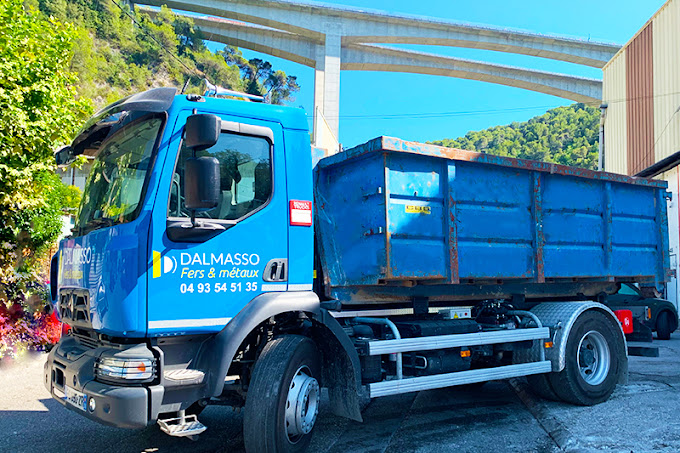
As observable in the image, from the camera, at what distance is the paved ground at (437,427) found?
4.66 meters

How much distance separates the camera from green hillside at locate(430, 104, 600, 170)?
168 ft

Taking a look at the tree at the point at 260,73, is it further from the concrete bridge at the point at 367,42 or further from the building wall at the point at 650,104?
the building wall at the point at 650,104

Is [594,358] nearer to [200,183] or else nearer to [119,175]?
[200,183]

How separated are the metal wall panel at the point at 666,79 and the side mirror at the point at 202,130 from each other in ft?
58.3

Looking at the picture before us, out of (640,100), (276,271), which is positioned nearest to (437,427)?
(276,271)

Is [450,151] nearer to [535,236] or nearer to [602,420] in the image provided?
[535,236]

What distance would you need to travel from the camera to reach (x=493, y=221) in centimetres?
554

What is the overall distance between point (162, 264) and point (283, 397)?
126 centimetres

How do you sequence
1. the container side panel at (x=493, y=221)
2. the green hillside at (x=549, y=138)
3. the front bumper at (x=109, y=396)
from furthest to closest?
the green hillside at (x=549, y=138) → the container side panel at (x=493, y=221) → the front bumper at (x=109, y=396)

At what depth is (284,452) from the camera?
383 centimetres

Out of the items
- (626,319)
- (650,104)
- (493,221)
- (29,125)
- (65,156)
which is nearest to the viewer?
(65,156)

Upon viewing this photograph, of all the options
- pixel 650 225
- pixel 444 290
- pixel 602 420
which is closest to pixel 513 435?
pixel 602 420

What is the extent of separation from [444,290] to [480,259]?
1.55 feet

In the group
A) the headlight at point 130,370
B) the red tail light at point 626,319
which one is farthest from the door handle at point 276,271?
the red tail light at point 626,319
